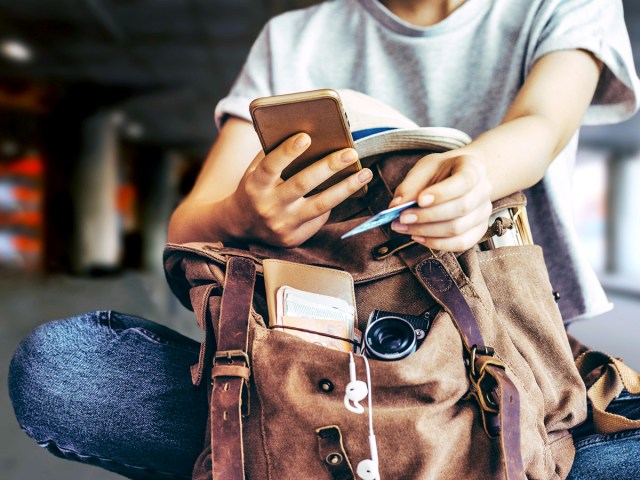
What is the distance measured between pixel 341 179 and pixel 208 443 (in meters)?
0.29

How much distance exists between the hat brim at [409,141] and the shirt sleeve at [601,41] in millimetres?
267

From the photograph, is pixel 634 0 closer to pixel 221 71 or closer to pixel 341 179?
pixel 221 71

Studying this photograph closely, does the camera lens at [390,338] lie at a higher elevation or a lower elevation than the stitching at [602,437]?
higher

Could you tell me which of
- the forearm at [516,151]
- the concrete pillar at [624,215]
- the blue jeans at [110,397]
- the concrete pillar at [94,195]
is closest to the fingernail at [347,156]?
the forearm at [516,151]

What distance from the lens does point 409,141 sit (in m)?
0.57

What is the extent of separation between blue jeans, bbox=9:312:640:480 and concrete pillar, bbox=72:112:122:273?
779cm

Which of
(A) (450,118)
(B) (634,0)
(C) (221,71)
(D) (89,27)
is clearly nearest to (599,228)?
(B) (634,0)

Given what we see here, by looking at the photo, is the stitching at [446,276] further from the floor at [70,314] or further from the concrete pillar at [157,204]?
the concrete pillar at [157,204]

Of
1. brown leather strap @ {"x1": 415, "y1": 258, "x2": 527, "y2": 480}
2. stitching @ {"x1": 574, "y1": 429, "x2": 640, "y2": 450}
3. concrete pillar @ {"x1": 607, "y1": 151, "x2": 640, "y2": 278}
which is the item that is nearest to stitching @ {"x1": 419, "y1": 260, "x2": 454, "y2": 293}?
brown leather strap @ {"x1": 415, "y1": 258, "x2": 527, "y2": 480}

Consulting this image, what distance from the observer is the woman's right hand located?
0.52 m

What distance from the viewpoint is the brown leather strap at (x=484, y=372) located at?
45 cm

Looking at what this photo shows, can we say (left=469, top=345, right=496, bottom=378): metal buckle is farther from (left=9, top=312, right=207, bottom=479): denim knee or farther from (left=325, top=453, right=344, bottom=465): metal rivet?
(left=9, top=312, right=207, bottom=479): denim knee

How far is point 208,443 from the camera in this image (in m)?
0.52

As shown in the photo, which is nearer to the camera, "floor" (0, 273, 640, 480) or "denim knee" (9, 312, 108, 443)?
"denim knee" (9, 312, 108, 443)
